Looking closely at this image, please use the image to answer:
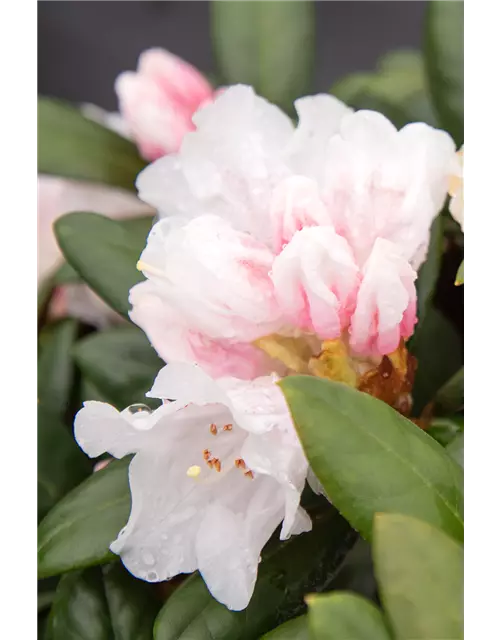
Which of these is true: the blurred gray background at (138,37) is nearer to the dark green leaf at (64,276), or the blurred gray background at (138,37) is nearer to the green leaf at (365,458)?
the dark green leaf at (64,276)

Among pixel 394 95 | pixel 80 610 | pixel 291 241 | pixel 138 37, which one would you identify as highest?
pixel 138 37

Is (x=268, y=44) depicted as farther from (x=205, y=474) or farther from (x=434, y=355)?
(x=205, y=474)

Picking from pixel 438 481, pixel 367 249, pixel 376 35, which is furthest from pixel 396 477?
pixel 376 35

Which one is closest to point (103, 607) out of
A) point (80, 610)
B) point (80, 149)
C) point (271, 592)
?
point (80, 610)

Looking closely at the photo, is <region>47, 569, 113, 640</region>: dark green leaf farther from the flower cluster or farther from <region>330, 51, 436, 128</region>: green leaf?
<region>330, 51, 436, 128</region>: green leaf

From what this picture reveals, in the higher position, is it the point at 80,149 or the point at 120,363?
the point at 80,149

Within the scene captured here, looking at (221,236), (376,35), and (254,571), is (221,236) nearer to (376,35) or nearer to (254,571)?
(254,571)

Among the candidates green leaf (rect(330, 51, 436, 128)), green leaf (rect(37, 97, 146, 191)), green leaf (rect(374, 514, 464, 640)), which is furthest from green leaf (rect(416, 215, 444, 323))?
green leaf (rect(37, 97, 146, 191))
